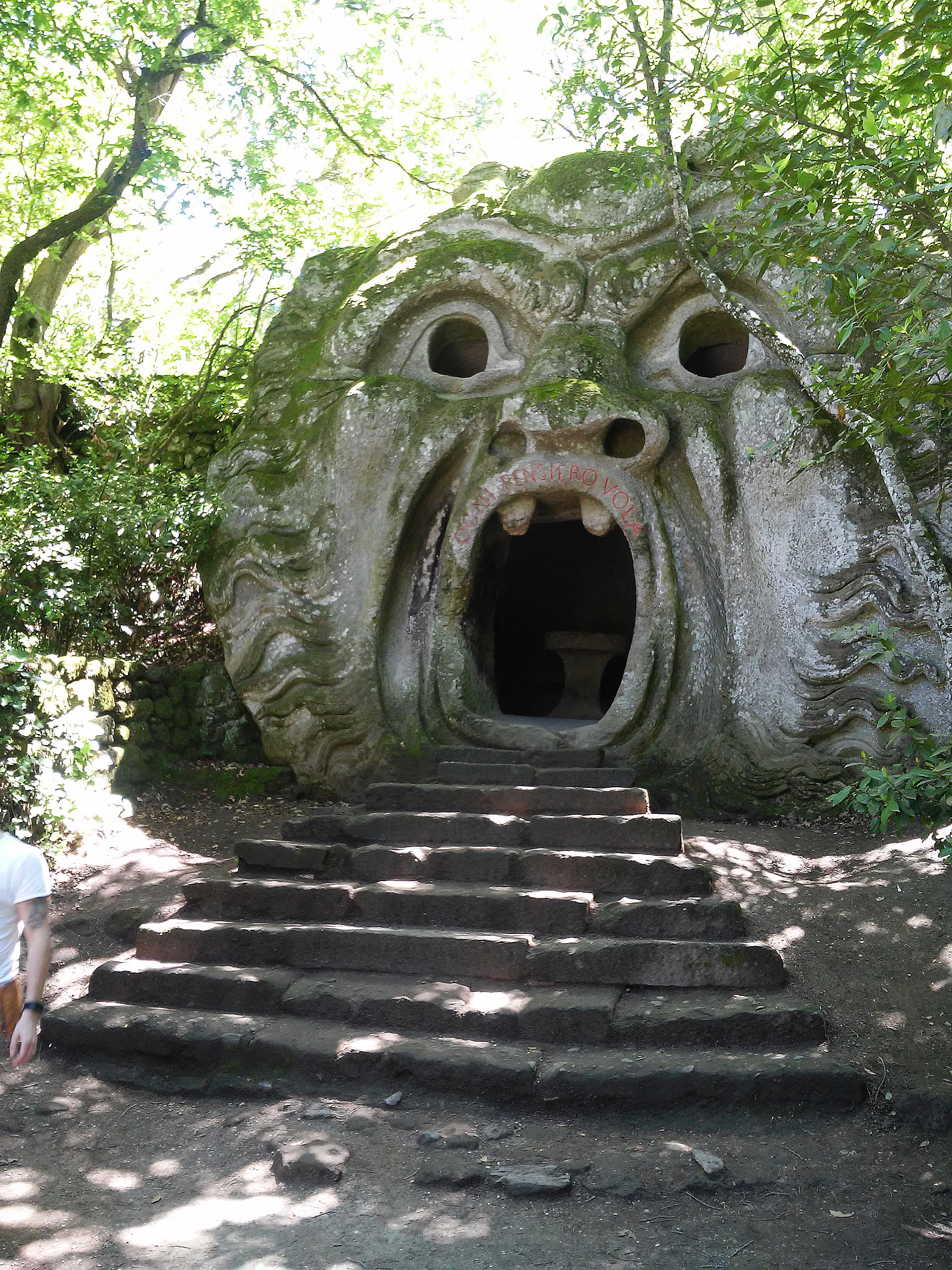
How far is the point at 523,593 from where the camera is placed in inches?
464

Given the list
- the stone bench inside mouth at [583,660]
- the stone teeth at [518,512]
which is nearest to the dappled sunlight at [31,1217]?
the stone teeth at [518,512]

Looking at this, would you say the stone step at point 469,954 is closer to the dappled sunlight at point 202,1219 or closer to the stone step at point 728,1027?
the stone step at point 728,1027

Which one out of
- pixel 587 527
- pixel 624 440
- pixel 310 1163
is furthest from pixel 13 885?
pixel 624 440

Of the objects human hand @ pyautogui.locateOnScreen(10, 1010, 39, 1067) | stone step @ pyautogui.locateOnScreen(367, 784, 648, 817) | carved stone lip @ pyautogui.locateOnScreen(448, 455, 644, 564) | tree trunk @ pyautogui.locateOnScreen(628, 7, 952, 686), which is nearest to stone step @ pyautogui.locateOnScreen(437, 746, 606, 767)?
stone step @ pyautogui.locateOnScreen(367, 784, 648, 817)

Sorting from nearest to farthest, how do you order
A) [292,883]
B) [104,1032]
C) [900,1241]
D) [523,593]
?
[900,1241] < [104,1032] < [292,883] < [523,593]

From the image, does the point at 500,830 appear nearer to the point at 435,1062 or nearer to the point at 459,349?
the point at 435,1062

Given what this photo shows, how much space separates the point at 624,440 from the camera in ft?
26.0

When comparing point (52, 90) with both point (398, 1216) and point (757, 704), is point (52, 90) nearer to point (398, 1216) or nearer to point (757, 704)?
point (757, 704)

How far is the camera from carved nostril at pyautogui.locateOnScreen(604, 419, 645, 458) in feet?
25.8

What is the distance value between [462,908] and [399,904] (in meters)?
0.34

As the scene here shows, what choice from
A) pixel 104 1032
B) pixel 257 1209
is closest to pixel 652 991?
pixel 257 1209

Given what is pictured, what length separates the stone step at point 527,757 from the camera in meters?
7.24

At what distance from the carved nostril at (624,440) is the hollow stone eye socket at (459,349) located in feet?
4.60

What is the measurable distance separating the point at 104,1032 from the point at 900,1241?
341 centimetres
